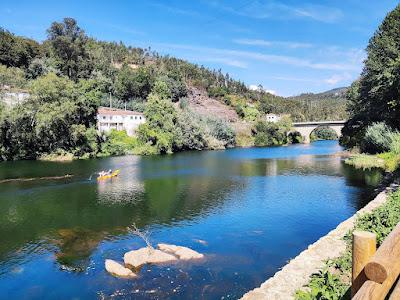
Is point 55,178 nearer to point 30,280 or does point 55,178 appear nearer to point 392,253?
point 30,280

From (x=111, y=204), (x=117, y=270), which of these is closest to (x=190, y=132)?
(x=111, y=204)

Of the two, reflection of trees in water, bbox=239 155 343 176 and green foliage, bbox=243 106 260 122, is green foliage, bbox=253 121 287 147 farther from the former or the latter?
reflection of trees in water, bbox=239 155 343 176

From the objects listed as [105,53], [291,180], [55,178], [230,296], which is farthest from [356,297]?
[105,53]

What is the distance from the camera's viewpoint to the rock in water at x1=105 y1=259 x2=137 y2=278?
703 inches

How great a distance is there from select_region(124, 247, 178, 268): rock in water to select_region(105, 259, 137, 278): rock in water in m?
0.66

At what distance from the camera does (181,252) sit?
2041 centimetres

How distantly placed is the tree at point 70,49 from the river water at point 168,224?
66.1 metres

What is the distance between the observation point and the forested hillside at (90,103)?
233 feet

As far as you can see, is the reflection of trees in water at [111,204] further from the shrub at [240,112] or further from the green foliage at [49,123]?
the shrub at [240,112]

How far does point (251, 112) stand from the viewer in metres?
158

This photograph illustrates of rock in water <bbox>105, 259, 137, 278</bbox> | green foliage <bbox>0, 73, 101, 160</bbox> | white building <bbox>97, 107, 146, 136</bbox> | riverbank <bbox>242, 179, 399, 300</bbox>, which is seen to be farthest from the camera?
white building <bbox>97, 107, 146, 136</bbox>

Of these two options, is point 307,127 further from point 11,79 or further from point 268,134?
point 11,79

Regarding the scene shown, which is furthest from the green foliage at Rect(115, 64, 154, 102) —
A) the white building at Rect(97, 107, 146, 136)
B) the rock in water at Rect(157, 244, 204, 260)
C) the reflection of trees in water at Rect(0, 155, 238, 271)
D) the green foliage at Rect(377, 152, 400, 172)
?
the rock in water at Rect(157, 244, 204, 260)

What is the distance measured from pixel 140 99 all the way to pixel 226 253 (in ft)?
364
